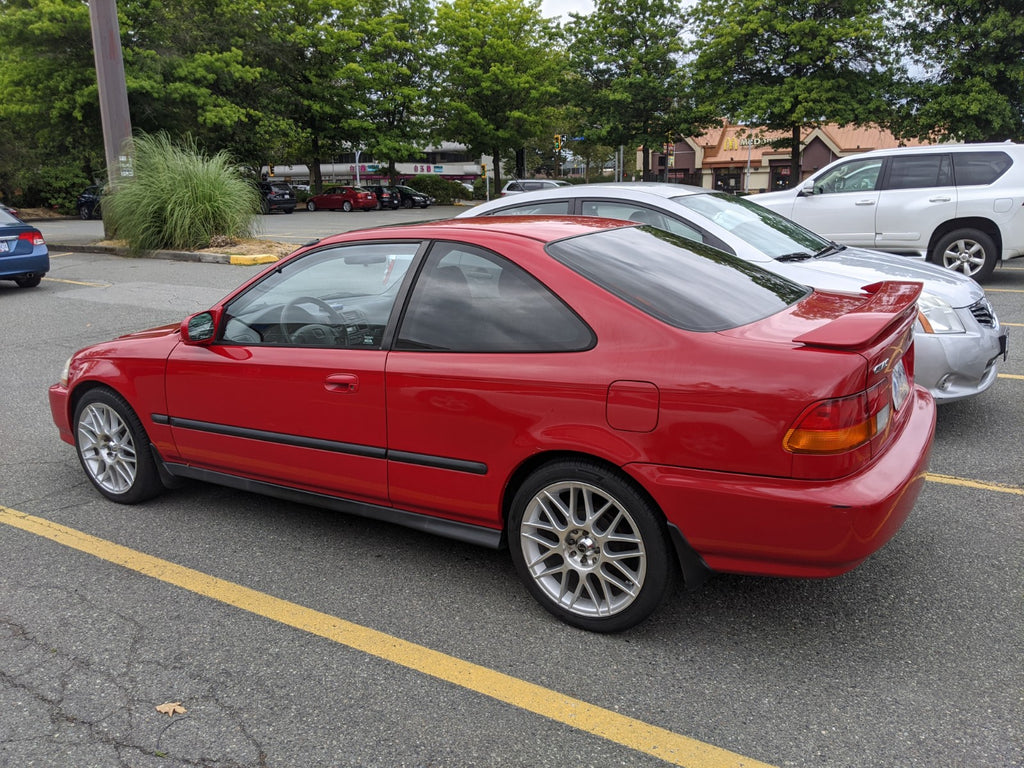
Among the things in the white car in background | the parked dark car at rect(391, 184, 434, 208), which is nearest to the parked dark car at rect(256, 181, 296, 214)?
the parked dark car at rect(391, 184, 434, 208)

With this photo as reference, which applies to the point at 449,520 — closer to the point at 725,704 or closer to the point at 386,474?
the point at 386,474

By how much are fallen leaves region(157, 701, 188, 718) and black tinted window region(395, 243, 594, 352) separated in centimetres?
154

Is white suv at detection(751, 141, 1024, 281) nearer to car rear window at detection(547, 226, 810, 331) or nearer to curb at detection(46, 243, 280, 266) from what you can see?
car rear window at detection(547, 226, 810, 331)

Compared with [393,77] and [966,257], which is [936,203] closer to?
[966,257]

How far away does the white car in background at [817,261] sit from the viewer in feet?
15.8

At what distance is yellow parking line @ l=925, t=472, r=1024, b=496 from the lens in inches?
163

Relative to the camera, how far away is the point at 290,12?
133ft

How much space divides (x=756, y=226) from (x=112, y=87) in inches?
595

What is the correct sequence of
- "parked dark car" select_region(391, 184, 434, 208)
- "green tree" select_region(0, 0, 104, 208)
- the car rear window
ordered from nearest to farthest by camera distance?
the car rear window
"green tree" select_region(0, 0, 104, 208)
"parked dark car" select_region(391, 184, 434, 208)

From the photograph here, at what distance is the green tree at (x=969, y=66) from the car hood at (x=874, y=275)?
2282 centimetres

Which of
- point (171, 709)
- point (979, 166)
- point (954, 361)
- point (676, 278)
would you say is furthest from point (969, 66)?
point (171, 709)

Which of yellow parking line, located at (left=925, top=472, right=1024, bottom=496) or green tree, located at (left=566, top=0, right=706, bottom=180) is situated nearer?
yellow parking line, located at (left=925, top=472, right=1024, bottom=496)

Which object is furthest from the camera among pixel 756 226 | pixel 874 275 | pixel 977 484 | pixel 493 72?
pixel 493 72

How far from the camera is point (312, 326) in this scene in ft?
12.1
